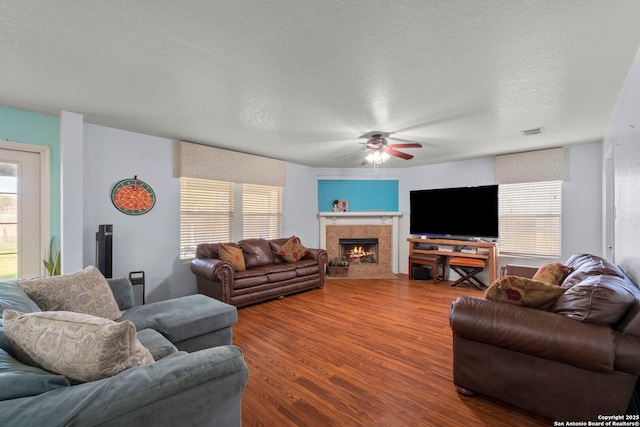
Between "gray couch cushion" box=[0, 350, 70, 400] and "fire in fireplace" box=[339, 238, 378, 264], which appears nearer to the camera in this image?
"gray couch cushion" box=[0, 350, 70, 400]

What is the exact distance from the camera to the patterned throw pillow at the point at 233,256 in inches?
166

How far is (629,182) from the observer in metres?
2.24

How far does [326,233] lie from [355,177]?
1448mm

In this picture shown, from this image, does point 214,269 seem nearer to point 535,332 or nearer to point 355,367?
point 355,367

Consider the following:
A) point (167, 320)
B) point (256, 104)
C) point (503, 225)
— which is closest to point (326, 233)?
point (503, 225)

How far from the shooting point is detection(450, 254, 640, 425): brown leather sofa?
1596mm

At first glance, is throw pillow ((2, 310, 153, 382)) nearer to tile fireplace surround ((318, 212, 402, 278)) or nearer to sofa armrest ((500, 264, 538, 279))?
sofa armrest ((500, 264, 538, 279))

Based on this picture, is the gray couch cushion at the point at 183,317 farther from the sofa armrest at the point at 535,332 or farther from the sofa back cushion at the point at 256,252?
the sofa back cushion at the point at 256,252

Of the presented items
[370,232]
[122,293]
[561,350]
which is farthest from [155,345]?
[370,232]

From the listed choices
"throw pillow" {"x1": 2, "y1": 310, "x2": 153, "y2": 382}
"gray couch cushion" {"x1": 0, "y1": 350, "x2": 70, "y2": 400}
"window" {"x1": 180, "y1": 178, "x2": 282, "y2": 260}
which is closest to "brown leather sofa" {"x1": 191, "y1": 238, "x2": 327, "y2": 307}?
"window" {"x1": 180, "y1": 178, "x2": 282, "y2": 260}

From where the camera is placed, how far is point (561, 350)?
65.9 inches

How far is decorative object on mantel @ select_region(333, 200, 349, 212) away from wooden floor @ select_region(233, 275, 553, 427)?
99.8 inches

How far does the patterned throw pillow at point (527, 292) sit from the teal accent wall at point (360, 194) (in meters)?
4.63

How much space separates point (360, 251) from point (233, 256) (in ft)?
10.7
